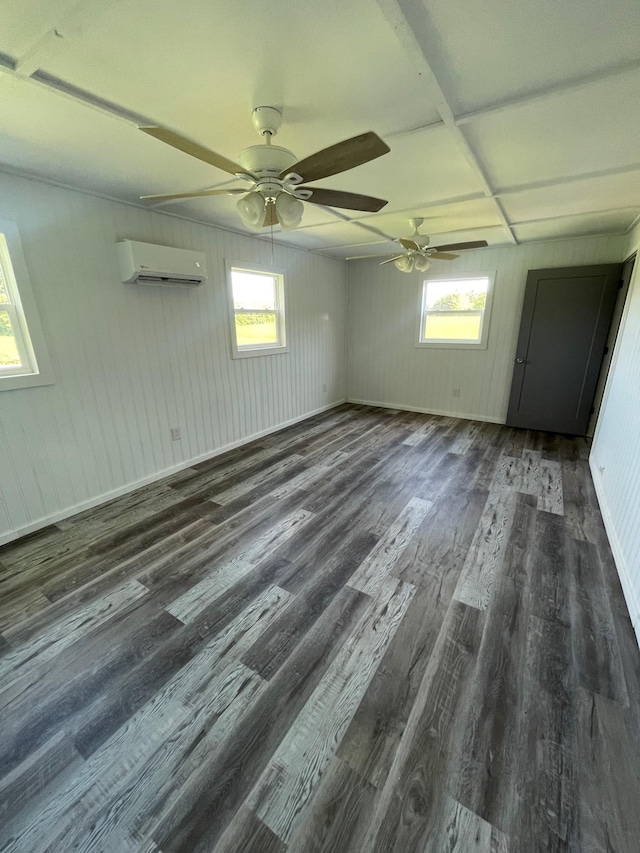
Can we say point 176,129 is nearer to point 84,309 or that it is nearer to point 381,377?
point 84,309

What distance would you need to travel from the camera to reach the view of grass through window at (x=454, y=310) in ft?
16.5

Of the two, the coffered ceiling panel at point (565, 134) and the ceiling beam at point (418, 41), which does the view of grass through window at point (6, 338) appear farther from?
the coffered ceiling panel at point (565, 134)

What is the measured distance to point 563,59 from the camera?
133cm

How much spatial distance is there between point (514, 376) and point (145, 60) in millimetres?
5006

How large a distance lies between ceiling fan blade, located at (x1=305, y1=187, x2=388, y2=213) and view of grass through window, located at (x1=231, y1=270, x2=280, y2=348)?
2.32 meters

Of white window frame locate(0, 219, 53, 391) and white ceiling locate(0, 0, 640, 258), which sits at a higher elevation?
white ceiling locate(0, 0, 640, 258)

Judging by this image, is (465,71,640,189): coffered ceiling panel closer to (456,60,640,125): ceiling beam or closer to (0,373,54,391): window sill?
(456,60,640,125): ceiling beam

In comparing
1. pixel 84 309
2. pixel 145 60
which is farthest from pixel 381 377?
pixel 145 60

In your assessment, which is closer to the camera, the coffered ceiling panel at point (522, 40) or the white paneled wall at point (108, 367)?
the coffered ceiling panel at point (522, 40)

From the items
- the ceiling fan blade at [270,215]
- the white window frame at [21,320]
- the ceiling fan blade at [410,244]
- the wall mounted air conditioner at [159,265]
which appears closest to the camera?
the ceiling fan blade at [270,215]

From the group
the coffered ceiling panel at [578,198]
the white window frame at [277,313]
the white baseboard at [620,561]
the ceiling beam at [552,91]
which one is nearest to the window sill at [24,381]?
the white window frame at [277,313]

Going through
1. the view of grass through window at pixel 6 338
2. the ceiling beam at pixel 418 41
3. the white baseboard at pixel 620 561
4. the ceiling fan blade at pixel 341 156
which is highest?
the ceiling beam at pixel 418 41

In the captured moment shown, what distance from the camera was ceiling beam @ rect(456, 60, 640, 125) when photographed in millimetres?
1379

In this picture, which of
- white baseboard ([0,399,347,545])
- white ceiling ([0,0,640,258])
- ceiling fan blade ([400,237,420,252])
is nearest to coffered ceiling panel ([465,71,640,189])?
white ceiling ([0,0,640,258])
